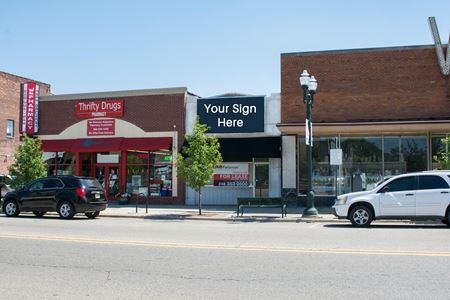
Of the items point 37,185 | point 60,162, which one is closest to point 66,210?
point 37,185

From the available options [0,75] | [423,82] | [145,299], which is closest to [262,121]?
[423,82]

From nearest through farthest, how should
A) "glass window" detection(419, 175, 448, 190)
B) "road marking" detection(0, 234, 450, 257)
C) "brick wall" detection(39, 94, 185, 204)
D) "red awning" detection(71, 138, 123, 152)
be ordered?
"road marking" detection(0, 234, 450, 257)
"glass window" detection(419, 175, 448, 190)
"brick wall" detection(39, 94, 185, 204)
"red awning" detection(71, 138, 123, 152)

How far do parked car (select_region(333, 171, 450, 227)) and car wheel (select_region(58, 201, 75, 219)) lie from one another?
1044cm

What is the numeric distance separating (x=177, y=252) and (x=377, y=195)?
8265 millimetres

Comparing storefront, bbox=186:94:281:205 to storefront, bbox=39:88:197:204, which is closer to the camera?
storefront, bbox=186:94:281:205

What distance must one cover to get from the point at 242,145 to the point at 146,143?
526 cm

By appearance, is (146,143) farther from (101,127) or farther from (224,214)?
(224,214)

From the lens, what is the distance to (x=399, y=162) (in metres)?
24.6

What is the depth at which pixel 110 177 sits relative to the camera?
28.9 m

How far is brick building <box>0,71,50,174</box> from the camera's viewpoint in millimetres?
39875

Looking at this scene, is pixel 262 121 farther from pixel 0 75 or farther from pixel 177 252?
pixel 0 75

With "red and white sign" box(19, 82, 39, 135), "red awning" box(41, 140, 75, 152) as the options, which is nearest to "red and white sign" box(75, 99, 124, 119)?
A: "red awning" box(41, 140, 75, 152)

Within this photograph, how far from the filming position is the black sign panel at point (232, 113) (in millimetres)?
26391

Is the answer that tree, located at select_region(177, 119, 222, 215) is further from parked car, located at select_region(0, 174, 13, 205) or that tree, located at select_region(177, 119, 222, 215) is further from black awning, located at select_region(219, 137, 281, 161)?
parked car, located at select_region(0, 174, 13, 205)
